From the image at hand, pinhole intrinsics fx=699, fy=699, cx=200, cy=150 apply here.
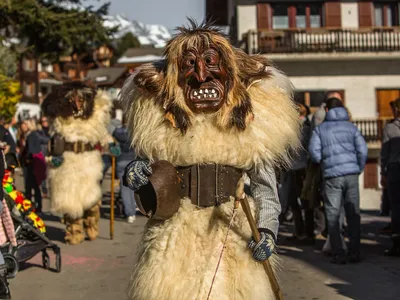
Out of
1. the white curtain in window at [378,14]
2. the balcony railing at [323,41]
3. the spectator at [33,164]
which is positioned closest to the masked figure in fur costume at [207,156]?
the spectator at [33,164]

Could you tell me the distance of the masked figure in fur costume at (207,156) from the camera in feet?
13.8

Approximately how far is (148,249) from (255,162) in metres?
0.86

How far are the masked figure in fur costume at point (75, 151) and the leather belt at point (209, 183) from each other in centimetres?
565

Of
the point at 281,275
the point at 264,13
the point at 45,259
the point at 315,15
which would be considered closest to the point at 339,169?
the point at 281,275

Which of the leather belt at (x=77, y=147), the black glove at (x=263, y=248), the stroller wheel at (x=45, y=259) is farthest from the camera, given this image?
the leather belt at (x=77, y=147)

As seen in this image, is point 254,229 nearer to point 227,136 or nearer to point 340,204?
point 227,136

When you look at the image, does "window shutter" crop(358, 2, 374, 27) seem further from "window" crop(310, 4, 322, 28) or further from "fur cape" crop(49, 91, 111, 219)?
"fur cape" crop(49, 91, 111, 219)

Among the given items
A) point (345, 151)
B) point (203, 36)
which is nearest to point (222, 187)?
point (203, 36)

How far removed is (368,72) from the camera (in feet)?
92.3

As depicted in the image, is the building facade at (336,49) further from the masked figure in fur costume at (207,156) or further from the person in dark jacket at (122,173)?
the masked figure in fur costume at (207,156)

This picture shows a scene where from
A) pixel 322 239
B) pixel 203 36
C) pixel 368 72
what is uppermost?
pixel 368 72

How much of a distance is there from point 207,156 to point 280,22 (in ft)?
80.9

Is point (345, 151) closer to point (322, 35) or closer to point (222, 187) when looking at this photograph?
point (222, 187)

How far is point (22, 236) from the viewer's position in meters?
7.92
